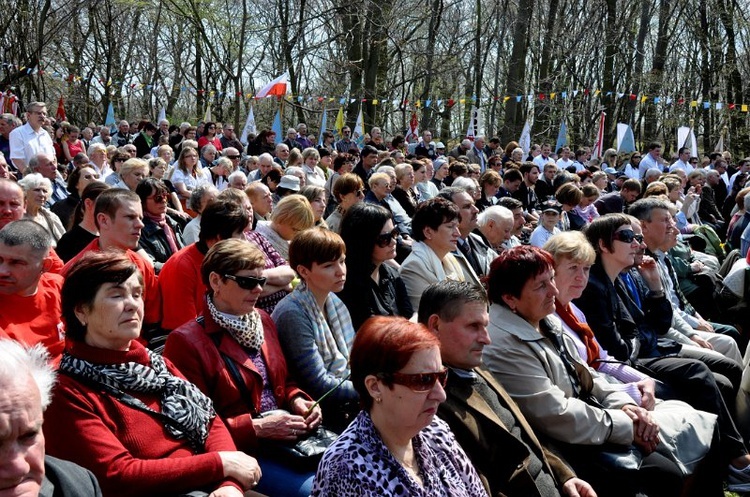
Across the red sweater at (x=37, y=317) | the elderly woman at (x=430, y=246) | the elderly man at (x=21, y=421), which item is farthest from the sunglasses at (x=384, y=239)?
the elderly man at (x=21, y=421)

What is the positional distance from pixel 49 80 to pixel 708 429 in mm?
34417

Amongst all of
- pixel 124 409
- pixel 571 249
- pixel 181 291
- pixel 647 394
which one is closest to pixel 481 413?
pixel 124 409

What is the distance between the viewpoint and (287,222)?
546cm

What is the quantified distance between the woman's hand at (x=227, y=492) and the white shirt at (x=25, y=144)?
8.78 metres

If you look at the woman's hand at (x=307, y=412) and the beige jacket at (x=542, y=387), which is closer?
the woman's hand at (x=307, y=412)

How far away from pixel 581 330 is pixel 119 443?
2.83 metres

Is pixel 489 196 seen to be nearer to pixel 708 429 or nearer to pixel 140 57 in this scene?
pixel 708 429

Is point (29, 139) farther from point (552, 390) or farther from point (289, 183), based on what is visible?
point (552, 390)

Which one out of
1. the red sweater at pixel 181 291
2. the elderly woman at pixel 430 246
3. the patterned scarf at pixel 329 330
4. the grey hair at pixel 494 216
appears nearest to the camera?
the patterned scarf at pixel 329 330

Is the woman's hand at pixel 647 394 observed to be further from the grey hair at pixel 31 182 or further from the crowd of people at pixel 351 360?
the grey hair at pixel 31 182

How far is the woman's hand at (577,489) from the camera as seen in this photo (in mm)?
3363

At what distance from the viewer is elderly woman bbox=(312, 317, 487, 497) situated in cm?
242

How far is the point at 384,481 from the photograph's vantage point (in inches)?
95.9

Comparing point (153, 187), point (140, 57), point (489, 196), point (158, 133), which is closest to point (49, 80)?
point (140, 57)
